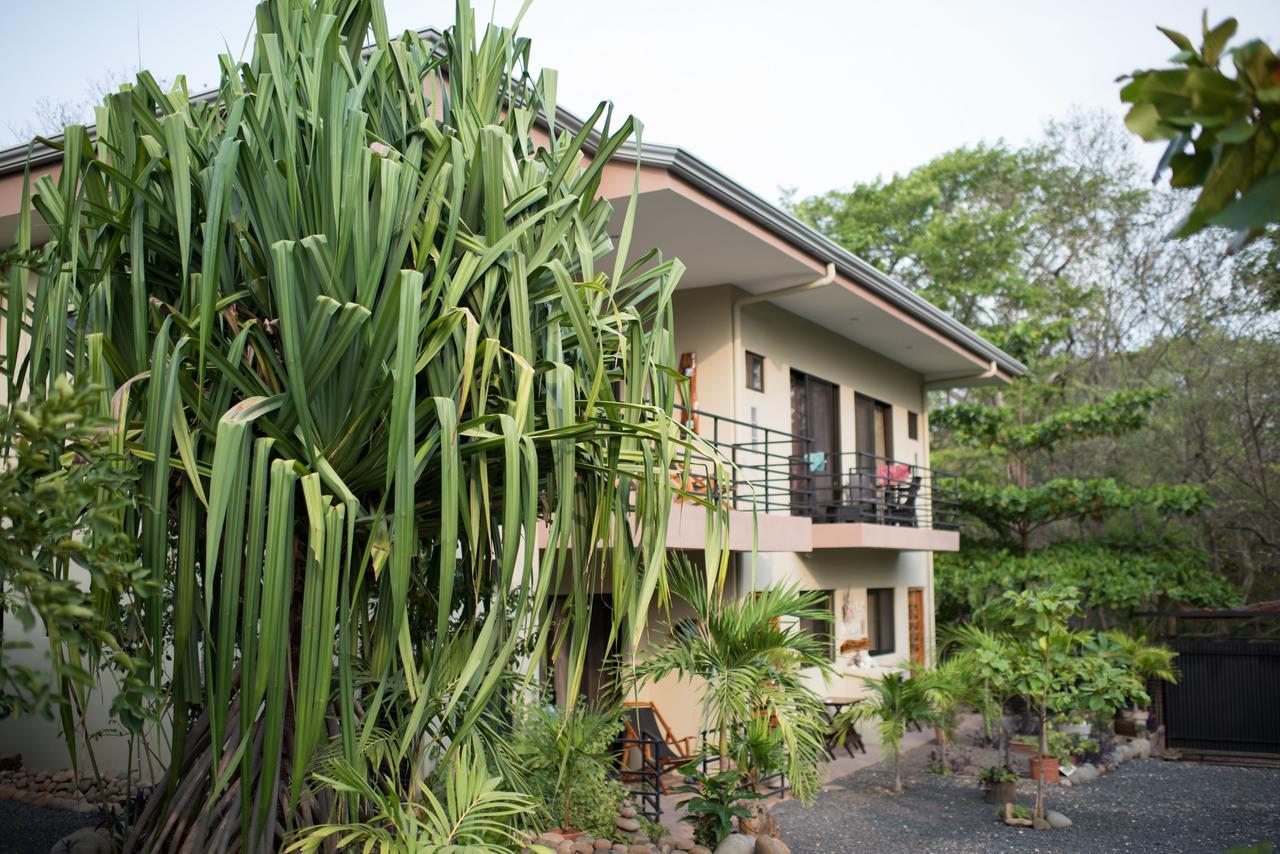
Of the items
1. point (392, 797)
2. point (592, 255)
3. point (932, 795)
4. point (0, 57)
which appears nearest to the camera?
point (392, 797)

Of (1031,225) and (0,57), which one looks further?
Answer: (1031,225)

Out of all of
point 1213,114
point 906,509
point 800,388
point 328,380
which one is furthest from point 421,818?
point 906,509

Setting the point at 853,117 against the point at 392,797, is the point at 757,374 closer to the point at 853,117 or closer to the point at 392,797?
the point at 392,797

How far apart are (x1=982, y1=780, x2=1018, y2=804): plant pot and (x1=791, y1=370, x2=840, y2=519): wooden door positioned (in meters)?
3.85

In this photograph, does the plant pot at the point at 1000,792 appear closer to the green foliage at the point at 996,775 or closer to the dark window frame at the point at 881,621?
the green foliage at the point at 996,775

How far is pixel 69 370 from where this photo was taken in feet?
14.1

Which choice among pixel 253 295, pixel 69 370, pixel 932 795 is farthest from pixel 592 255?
pixel 932 795

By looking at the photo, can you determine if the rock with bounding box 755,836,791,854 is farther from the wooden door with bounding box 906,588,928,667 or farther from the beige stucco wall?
the wooden door with bounding box 906,588,928,667

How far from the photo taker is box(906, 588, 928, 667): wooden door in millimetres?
15945

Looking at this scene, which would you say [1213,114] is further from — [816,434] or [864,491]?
[864,491]

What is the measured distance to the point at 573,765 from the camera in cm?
636

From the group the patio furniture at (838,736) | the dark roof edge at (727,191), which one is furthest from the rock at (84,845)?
the patio furniture at (838,736)

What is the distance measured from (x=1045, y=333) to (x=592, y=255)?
16.1 m

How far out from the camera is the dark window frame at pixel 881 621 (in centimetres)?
1455
